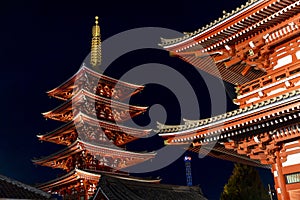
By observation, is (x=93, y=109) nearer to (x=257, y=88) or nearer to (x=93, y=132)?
(x=93, y=132)

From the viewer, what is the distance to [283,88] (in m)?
13.8

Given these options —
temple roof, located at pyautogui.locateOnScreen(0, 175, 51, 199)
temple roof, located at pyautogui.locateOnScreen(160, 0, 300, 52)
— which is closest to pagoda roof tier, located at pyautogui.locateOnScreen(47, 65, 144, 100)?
temple roof, located at pyautogui.locateOnScreen(0, 175, 51, 199)

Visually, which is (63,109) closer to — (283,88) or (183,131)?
(183,131)

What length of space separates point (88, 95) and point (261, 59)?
25.8 m

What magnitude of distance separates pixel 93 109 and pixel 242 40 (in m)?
27.0

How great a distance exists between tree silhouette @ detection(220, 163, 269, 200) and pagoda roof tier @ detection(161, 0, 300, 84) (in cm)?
1861

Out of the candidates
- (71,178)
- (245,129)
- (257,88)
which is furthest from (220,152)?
(71,178)

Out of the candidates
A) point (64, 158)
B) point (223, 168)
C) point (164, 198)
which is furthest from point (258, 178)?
point (223, 168)

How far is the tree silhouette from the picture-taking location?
32.2 metres

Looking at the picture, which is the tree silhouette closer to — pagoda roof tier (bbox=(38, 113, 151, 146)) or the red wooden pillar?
pagoda roof tier (bbox=(38, 113, 151, 146))

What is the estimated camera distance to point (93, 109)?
39.3 meters

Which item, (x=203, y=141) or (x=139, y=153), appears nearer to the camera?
(x=203, y=141)

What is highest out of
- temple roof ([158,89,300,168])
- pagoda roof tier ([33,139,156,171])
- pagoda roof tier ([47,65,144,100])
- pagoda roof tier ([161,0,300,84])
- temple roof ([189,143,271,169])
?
pagoda roof tier ([47,65,144,100])

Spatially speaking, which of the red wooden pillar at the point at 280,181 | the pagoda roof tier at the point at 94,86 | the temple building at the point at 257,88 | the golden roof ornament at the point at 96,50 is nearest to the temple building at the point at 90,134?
the pagoda roof tier at the point at 94,86
